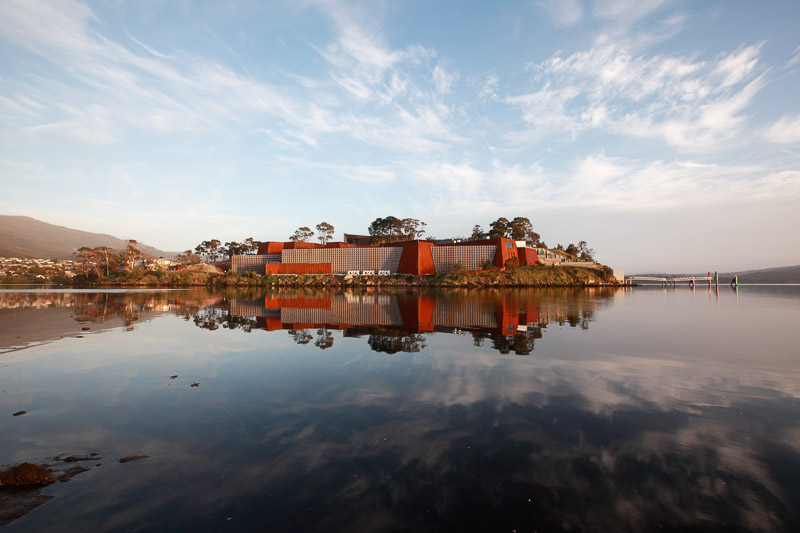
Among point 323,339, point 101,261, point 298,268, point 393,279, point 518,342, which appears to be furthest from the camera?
point 101,261

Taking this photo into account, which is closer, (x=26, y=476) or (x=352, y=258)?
(x=26, y=476)

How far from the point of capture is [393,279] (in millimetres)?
89750

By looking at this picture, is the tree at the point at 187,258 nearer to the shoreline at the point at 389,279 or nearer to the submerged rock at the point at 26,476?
the shoreline at the point at 389,279

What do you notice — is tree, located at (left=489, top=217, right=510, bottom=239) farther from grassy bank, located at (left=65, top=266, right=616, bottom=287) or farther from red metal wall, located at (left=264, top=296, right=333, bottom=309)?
red metal wall, located at (left=264, top=296, right=333, bottom=309)

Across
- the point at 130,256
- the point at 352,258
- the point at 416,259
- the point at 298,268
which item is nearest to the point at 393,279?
the point at 416,259

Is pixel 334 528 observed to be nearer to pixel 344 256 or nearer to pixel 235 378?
pixel 235 378

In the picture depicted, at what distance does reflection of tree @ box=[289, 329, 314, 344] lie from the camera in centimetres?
1680

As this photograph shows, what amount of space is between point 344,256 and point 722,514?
97966 millimetres

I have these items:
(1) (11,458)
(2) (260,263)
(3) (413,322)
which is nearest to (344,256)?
(2) (260,263)

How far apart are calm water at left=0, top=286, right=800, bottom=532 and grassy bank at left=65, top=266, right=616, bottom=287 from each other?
236 feet

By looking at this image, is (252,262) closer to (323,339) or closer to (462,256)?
(462,256)

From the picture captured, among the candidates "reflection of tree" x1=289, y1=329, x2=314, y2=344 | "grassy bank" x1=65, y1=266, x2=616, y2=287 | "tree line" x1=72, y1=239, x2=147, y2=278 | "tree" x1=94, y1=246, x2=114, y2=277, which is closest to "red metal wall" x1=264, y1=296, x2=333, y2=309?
"reflection of tree" x1=289, y1=329, x2=314, y2=344

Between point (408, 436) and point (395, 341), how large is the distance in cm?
983

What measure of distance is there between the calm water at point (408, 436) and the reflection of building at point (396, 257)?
78.1 metres
